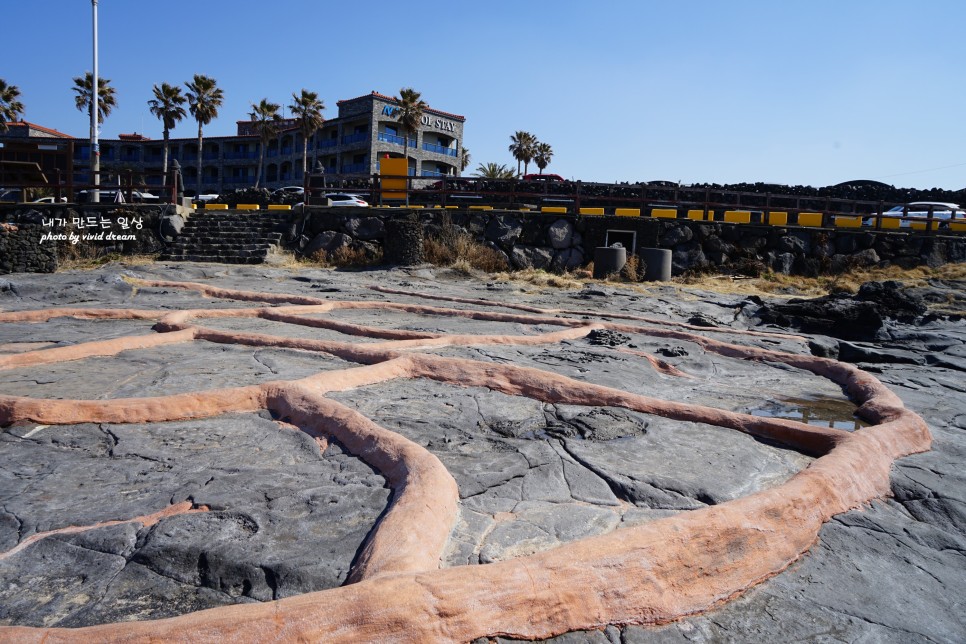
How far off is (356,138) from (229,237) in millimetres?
32724

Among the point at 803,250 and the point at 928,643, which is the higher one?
the point at 803,250

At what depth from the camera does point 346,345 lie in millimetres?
5078

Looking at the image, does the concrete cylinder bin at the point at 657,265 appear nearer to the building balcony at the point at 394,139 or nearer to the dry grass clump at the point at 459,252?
the dry grass clump at the point at 459,252

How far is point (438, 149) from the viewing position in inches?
1898

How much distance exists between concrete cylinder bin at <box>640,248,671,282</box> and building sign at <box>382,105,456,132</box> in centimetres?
3269

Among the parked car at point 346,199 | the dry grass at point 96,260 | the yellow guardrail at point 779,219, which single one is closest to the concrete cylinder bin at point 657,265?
the yellow guardrail at point 779,219

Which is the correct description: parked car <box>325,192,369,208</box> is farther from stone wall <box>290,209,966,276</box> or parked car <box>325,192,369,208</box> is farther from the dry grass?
the dry grass

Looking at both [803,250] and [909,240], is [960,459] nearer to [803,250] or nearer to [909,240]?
[803,250]

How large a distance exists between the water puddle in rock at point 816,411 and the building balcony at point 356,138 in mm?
43130

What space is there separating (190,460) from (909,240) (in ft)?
59.3

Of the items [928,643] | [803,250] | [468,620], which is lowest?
[928,643]

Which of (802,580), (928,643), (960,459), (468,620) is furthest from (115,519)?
(960,459)

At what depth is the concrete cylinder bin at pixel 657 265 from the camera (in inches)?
537

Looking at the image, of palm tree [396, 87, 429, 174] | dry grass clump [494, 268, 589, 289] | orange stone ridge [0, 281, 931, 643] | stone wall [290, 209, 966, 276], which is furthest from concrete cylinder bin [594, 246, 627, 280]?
palm tree [396, 87, 429, 174]
